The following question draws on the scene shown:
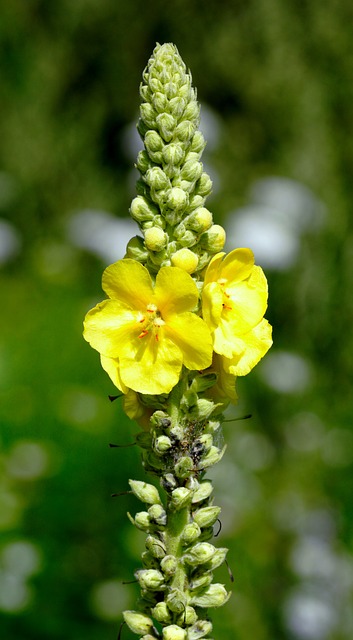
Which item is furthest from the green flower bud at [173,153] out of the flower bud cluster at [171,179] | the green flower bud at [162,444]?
the green flower bud at [162,444]

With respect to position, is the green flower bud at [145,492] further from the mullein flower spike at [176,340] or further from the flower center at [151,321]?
the flower center at [151,321]

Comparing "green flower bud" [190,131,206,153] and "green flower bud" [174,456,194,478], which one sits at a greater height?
"green flower bud" [190,131,206,153]

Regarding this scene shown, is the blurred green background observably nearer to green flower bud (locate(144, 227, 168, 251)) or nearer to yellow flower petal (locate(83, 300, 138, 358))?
yellow flower petal (locate(83, 300, 138, 358))

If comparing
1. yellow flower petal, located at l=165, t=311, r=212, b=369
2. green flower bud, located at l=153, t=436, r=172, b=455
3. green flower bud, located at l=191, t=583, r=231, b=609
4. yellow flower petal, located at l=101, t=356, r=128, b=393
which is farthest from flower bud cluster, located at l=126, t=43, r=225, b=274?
green flower bud, located at l=191, t=583, r=231, b=609

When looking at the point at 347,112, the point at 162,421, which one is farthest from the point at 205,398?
the point at 347,112

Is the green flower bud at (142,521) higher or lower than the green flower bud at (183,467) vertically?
lower

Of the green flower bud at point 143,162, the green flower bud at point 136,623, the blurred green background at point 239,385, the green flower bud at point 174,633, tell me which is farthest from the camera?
the blurred green background at point 239,385

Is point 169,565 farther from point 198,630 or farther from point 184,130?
point 184,130
